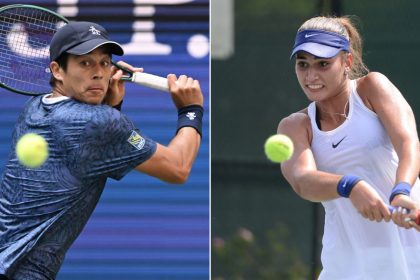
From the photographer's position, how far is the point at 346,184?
12.6 feet

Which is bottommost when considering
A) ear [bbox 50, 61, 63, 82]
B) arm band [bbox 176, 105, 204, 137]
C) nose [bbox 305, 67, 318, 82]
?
arm band [bbox 176, 105, 204, 137]

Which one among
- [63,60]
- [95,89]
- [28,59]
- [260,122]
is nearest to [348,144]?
[95,89]

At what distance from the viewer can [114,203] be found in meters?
6.19

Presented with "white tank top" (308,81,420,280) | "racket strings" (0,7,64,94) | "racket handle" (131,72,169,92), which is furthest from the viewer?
"racket strings" (0,7,64,94)

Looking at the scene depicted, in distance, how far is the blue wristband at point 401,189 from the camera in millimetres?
3791

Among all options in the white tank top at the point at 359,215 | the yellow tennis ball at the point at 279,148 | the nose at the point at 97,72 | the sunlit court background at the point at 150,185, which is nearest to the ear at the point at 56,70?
the nose at the point at 97,72

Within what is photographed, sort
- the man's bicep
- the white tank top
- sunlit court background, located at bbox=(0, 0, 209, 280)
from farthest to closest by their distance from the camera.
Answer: sunlit court background, located at bbox=(0, 0, 209, 280) < the white tank top < the man's bicep

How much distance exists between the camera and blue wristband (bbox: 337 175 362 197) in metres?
3.84

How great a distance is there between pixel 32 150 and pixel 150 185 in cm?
267

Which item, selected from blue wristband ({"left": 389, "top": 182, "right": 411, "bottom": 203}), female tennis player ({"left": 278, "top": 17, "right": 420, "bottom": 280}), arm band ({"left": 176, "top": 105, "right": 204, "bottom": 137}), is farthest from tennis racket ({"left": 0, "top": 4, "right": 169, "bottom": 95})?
blue wristband ({"left": 389, "top": 182, "right": 411, "bottom": 203})

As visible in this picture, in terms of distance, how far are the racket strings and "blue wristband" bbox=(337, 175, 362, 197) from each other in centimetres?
126

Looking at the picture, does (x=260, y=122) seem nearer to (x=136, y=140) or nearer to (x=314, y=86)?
(x=314, y=86)

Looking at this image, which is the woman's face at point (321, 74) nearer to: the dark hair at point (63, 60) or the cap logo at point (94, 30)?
the cap logo at point (94, 30)

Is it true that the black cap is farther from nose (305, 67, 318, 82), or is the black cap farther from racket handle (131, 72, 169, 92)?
nose (305, 67, 318, 82)
